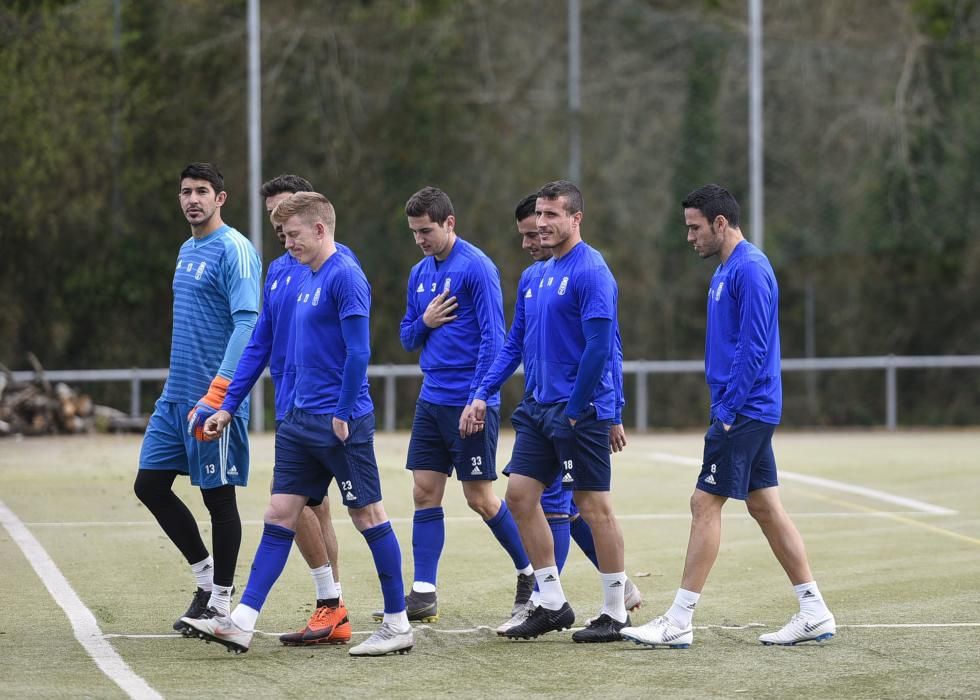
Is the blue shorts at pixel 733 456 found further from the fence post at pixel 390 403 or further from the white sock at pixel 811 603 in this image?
the fence post at pixel 390 403

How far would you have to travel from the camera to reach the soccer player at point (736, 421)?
7660 mm

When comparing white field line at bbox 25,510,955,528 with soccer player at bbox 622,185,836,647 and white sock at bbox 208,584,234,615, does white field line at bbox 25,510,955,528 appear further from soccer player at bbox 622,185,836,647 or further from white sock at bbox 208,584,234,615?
soccer player at bbox 622,185,836,647

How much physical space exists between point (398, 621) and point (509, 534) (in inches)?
55.0

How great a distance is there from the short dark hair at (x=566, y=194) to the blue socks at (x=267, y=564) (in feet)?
6.95

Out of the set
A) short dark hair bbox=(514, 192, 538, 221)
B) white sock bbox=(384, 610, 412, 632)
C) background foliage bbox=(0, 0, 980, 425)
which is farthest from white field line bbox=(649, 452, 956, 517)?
background foliage bbox=(0, 0, 980, 425)

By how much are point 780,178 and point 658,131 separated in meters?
2.34

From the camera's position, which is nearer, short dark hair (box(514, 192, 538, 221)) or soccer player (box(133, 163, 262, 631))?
soccer player (box(133, 163, 262, 631))

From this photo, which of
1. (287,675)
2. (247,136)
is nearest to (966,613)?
(287,675)

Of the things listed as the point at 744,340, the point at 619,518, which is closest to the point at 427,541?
the point at 744,340

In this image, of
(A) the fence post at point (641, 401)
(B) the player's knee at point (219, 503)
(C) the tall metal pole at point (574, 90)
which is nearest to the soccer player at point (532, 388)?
(B) the player's knee at point (219, 503)

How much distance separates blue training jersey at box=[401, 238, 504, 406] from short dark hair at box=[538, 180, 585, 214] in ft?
2.47

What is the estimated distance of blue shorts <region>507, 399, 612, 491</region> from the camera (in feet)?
26.2

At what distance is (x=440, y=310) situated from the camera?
873 centimetres

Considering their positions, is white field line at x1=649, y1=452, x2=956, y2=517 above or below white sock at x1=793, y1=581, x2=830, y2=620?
below
